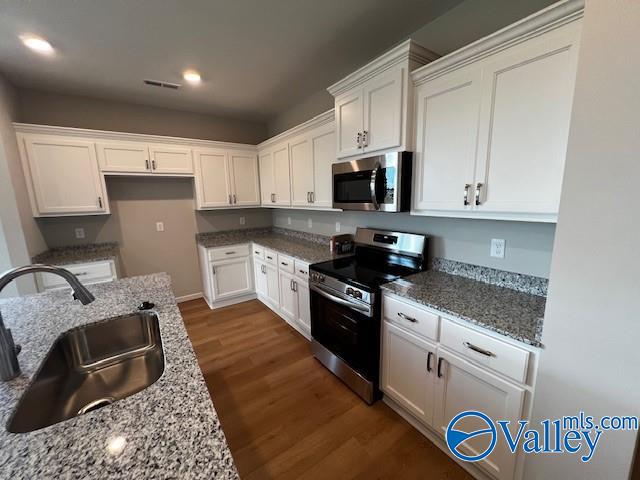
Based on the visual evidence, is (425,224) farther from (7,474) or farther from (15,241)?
(15,241)

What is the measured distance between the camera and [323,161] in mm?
2574

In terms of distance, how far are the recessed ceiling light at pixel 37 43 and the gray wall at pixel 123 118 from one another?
1000 millimetres

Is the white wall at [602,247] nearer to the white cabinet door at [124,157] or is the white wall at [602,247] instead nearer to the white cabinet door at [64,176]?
the white cabinet door at [124,157]

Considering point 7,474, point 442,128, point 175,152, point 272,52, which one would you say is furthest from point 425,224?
point 175,152

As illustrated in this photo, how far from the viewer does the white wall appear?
83 cm

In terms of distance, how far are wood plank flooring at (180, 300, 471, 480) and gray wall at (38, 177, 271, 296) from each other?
1.47 metres

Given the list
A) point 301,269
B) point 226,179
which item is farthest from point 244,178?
point 301,269

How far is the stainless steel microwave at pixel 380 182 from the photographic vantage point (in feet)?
5.79

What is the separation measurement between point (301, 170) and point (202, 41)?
1369 mm

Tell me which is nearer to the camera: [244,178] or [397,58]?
[397,58]

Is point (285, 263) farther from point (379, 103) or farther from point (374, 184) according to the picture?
point (379, 103)

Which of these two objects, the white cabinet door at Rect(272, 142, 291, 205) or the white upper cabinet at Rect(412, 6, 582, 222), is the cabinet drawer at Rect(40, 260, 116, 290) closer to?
the white cabinet door at Rect(272, 142, 291, 205)

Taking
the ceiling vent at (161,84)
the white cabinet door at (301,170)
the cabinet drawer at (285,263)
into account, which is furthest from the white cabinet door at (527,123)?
the ceiling vent at (161,84)

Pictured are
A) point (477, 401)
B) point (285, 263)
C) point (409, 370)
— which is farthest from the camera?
point (285, 263)
